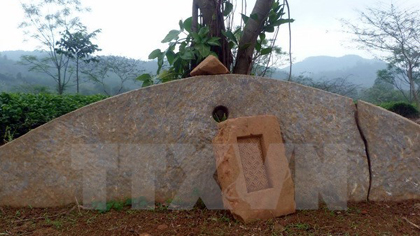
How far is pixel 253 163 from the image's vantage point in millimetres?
1602

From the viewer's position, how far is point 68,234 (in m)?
1.45

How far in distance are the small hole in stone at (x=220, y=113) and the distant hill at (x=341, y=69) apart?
6706 mm

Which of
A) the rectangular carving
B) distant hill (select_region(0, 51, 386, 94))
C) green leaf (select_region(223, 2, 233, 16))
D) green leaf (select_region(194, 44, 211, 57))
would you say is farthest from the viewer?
distant hill (select_region(0, 51, 386, 94))

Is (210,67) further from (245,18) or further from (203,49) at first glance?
(245,18)

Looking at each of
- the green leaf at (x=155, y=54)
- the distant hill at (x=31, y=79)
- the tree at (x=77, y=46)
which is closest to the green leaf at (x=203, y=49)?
the green leaf at (x=155, y=54)

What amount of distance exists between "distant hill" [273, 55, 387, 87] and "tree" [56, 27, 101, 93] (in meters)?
5.44

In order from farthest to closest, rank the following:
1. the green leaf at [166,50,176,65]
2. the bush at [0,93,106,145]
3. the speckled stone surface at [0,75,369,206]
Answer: the bush at [0,93,106,145], the green leaf at [166,50,176,65], the speckled stone surface at [0,75,369,206]

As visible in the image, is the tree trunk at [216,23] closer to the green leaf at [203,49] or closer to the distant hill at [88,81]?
the green leaf at [203,49]

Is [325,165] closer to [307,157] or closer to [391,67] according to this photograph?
[307,157]

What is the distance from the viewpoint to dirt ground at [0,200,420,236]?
1.44m

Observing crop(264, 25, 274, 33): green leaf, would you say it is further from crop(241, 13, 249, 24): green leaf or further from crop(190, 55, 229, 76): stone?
crop(190, 55, 229, 76): stone

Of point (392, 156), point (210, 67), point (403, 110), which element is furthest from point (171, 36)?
point (403, 110)

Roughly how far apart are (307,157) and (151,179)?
897 mm

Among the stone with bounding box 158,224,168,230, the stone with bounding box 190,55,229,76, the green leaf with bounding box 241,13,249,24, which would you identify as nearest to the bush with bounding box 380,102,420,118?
the green leaf with bounding box 241,13,249,24
